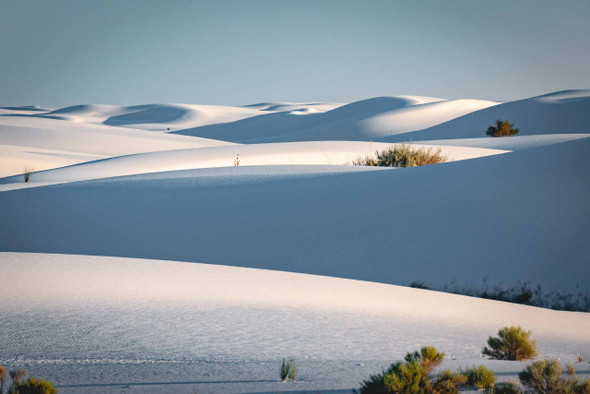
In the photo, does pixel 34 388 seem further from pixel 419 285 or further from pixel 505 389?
pixel 419 285

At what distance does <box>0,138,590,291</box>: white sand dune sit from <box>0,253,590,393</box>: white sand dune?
4.90ft

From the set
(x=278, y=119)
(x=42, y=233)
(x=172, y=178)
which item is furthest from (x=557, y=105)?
(x=42, y=233)

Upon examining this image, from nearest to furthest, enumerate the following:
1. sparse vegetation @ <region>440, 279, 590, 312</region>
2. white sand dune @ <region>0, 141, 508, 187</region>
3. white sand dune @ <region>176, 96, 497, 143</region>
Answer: sparse vegetation @ <region>440, 279, 590, 312</region> → white sand dune @ <region>0, 141, 508, 187</region> → white sand dune @ <region>176, 96, 497, 143</region>

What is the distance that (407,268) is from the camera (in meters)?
8.02

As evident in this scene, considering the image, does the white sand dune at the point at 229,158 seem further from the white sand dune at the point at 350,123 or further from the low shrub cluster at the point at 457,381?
the white sand dune at the point at 350,123

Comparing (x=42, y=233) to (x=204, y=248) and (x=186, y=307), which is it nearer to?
(x=204, y=248)

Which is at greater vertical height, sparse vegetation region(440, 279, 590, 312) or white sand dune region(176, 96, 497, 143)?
white sand dune region(176, 96, 497, 143)

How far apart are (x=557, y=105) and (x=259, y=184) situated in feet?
128

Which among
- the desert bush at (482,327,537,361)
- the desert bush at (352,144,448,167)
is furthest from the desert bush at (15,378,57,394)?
the desert bush at (352,144,448,167)

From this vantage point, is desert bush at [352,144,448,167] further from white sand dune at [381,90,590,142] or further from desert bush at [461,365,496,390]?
white sand dune at [381,90,590,142]

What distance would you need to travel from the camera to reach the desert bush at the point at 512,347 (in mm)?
4035

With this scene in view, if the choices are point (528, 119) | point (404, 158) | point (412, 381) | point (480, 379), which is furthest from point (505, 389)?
point (528, 119)

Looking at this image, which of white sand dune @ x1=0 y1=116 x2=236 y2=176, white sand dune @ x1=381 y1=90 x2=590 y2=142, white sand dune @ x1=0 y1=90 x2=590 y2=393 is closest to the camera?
white sand dune @ x1=0 y1=90 x2=590 y2=393

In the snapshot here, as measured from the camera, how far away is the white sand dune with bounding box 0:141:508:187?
17.6 m
